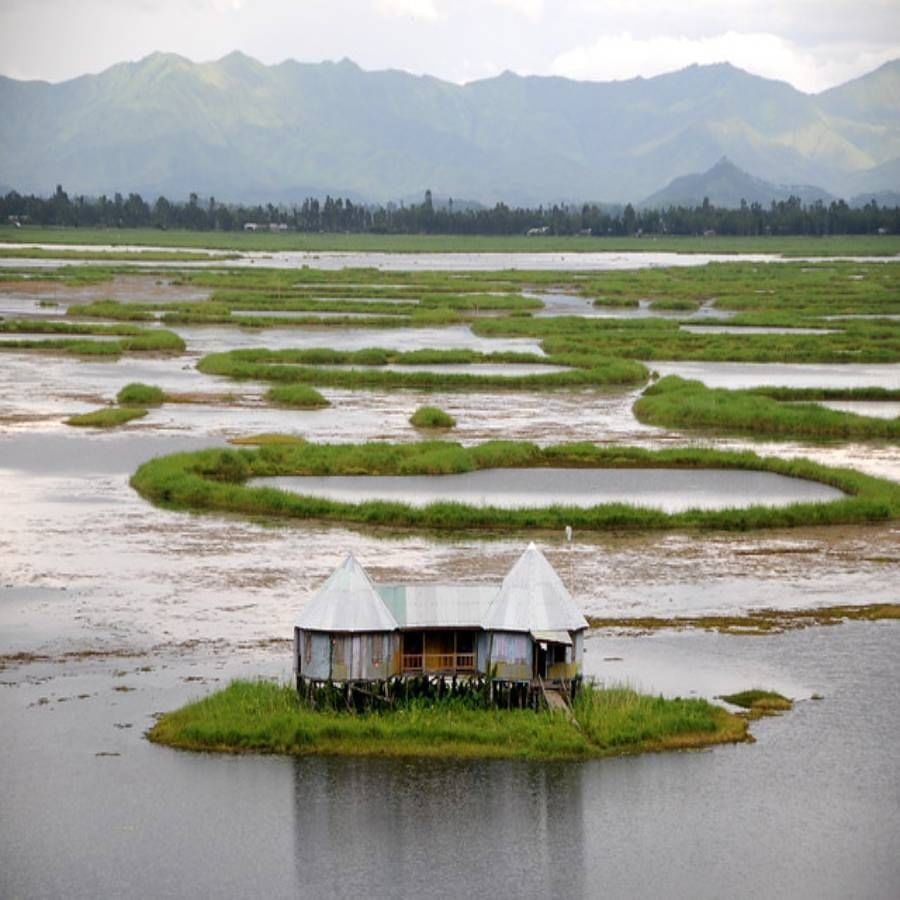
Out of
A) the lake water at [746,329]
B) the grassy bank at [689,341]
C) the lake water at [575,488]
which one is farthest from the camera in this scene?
the lake water at [746,329]

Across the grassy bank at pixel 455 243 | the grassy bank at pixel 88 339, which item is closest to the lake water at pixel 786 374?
the grassy bank at pixel 88 339

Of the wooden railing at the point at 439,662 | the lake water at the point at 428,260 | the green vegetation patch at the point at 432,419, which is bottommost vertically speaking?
the wooden railing at the point at 439,662

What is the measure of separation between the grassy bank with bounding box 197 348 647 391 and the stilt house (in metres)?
33.4

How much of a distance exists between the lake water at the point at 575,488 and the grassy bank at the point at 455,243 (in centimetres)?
11246

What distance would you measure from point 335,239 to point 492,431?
150 metres

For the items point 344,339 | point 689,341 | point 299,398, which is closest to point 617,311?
point 689,341

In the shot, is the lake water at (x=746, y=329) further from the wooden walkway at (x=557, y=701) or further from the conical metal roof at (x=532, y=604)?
the wooden walkway at (x=557, y=701)

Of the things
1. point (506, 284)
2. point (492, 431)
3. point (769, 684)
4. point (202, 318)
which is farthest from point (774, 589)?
point (506, 284)

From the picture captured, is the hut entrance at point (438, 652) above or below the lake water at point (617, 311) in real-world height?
below

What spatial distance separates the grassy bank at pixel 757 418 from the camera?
46.5 metres

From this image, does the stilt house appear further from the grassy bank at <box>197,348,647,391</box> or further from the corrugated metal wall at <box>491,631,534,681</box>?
the grassy bank at <box>197,348,647,391</box>

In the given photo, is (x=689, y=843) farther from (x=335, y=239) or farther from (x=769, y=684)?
(x=335, y=239)

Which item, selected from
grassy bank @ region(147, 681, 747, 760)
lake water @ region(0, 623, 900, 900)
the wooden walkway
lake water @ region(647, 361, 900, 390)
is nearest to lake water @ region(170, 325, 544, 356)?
lake water @ region(647, 361, 900, 390)

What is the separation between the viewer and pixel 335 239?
193 m
